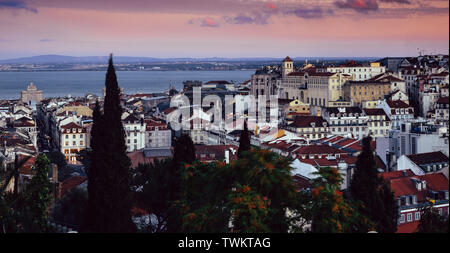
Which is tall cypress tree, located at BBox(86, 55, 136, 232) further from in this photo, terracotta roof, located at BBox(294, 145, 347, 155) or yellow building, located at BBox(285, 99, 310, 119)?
yellow building, located at BBox(285, 99, 310, 119)

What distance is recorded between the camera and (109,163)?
579cm

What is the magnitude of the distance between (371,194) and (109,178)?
88.9 inches

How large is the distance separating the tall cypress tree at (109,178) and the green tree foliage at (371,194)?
1969mm

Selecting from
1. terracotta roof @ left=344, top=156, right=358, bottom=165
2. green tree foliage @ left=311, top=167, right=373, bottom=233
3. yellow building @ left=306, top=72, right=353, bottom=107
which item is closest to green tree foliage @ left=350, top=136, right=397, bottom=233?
green tree foliage @ left=311, top=167, right=373, bottom=233

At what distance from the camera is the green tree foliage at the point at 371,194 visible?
611 centimetres

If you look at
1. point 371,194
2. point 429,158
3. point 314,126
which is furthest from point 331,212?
point 314,126

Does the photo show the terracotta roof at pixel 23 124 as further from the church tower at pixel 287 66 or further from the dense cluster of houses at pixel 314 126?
the church tower at pixel 287 66

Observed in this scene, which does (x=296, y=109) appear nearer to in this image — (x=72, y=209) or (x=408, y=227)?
(x=408, y=227)

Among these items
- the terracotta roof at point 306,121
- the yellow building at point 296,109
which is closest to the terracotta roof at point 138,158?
the terracotta roof at point 306,121

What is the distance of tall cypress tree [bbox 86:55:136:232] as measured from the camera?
5.57 meters

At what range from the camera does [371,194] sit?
620 centimetres
